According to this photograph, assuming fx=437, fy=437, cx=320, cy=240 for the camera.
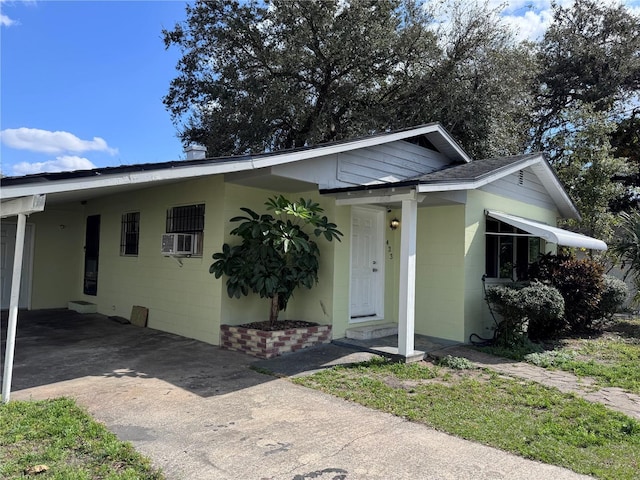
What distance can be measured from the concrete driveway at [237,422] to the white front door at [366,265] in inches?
65.1

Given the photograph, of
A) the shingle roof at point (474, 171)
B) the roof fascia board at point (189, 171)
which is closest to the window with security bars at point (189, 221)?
the roof fascia board at point (189, 171)

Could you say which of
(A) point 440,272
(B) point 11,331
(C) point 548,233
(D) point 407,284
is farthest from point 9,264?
(C) point 548,233

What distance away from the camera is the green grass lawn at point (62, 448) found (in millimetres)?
3375

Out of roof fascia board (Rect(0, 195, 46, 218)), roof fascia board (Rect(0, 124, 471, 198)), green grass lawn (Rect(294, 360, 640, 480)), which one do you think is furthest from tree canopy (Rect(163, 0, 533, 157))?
green grass lawn (Rect(294, 360, 640, 480))

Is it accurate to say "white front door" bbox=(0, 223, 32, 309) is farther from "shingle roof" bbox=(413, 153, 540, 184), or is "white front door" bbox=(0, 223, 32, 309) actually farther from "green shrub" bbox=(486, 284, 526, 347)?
"green shrub" bbox=(486, 284, 526, 347)

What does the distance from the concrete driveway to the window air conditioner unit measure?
1952mm

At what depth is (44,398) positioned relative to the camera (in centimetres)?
509

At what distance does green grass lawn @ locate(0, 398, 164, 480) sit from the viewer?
3.38 meters

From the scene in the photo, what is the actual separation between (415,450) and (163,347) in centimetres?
544

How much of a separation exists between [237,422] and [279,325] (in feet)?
11.5

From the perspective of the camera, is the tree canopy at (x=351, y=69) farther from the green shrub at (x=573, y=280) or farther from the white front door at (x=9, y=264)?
the white front door at (x=9, y=264)

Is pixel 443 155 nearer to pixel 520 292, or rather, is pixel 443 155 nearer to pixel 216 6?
pixel 520 292

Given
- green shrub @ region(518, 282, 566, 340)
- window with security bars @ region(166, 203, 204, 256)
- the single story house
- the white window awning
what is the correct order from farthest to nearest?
1. window with security bars @ region(166, 203, 204, 256)
2. the white window awning
3. green shrub @ region(518, 282, 566, 340)
4. the single story house

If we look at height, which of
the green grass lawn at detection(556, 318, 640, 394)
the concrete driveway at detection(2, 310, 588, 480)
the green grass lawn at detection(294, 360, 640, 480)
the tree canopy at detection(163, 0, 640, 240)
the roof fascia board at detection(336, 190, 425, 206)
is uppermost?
the tree canopy at detection(163, 0, 640, 240)
